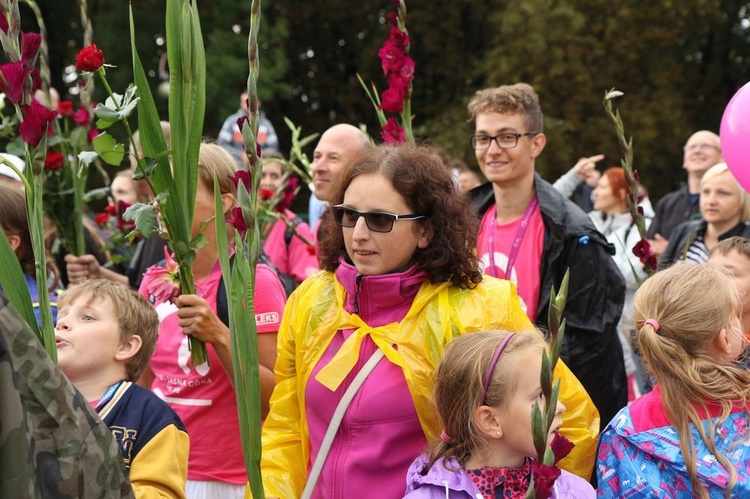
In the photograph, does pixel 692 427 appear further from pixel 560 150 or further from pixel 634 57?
pixel 634 57

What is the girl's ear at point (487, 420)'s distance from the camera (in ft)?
7.92

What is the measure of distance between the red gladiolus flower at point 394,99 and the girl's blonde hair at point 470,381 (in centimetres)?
119

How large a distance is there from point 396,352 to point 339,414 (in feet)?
0.69

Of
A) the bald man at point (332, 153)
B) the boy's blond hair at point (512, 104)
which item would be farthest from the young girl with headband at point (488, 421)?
the bald man at point (332, 153)

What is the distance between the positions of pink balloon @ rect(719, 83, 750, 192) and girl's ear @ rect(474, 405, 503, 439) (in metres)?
1.44

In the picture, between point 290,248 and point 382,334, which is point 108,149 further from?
point 290,248

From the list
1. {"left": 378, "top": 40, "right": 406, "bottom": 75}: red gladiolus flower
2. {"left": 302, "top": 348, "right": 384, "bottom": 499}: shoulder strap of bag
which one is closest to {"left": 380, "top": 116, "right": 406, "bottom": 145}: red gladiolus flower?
{"left": 378, "top": 40, "right": 406, "bottom": 75}: red gladiolus flower

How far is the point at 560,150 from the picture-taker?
20.0 m

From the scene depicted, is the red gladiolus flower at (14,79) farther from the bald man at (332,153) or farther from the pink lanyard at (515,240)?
the bald man at (332,153)

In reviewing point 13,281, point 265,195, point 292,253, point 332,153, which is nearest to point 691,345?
point 13,281

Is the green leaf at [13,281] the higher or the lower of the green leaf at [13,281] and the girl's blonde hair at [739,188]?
the higher

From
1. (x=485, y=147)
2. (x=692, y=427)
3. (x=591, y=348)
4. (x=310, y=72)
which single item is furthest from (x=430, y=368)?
(x=310, y=72)

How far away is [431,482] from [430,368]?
1.09 feet

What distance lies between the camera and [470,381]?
2.44 metres
